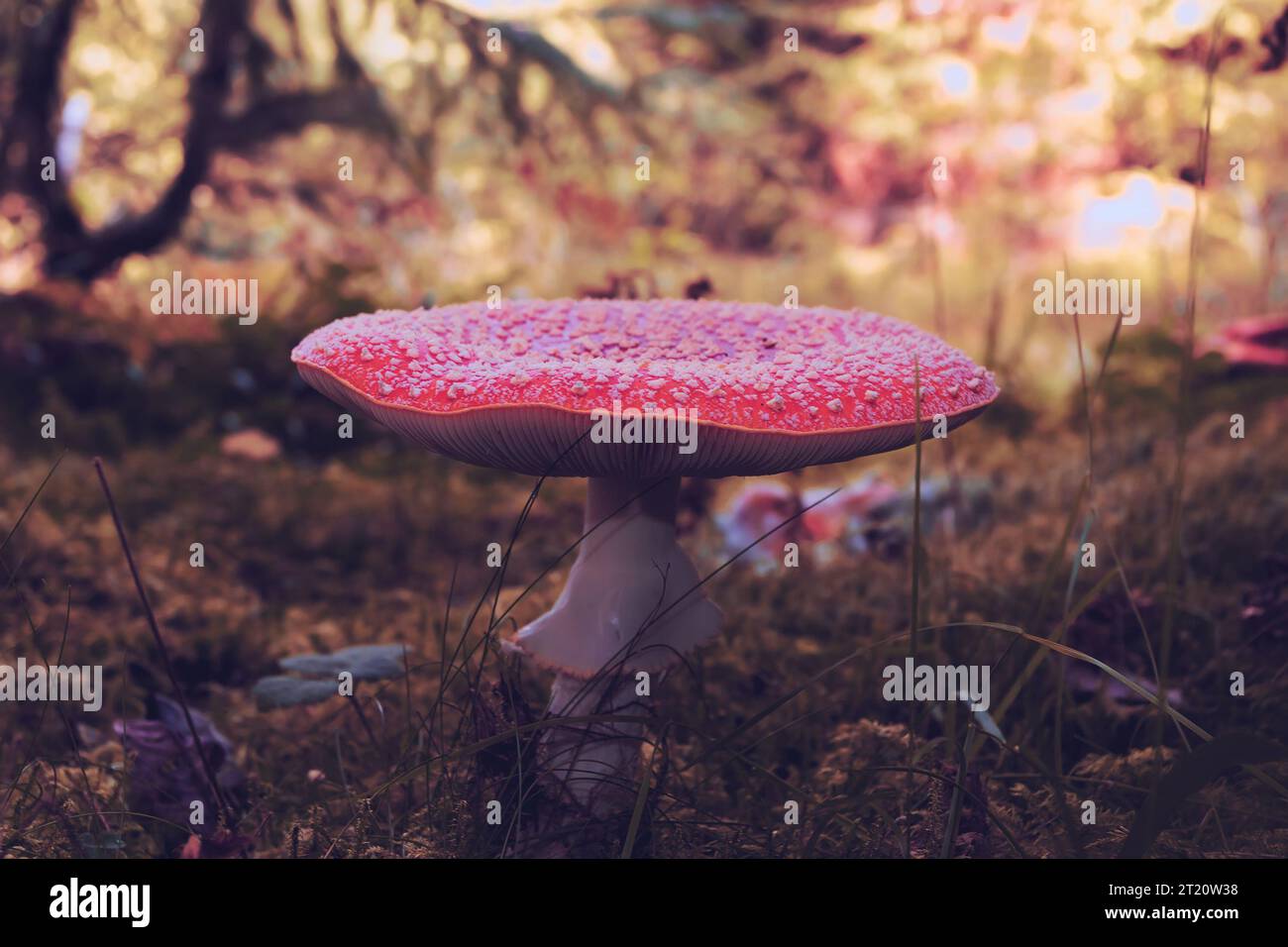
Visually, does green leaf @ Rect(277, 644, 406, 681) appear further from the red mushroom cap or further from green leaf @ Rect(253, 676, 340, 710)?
the red mushroom cap

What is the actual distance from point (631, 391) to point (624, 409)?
0.14 ft

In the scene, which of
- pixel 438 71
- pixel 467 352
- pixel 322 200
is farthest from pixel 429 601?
pixel 322 200

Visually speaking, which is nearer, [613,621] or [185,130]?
[613,621]

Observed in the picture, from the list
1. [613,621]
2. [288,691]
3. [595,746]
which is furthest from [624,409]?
[288,691]

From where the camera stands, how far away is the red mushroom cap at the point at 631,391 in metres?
1.68

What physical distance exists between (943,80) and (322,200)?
18.0 ft

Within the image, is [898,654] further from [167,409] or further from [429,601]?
[167,409]

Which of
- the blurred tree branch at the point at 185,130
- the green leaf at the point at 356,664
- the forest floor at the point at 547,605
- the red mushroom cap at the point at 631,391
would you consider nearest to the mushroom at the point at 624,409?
the red mushroom cap at the point at 631,391

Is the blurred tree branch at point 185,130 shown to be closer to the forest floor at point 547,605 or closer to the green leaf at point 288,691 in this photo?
the forest floor at point 547,605

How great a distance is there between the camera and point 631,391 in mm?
1666

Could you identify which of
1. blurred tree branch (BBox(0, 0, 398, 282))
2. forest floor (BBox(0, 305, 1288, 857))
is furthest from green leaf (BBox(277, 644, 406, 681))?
blurred tree branch (BBox(0, 0, 398, 282))

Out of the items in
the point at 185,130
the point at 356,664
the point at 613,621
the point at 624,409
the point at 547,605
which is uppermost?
the point at 185,130

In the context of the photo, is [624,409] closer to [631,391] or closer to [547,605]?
[631,391]

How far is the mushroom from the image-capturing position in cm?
169
